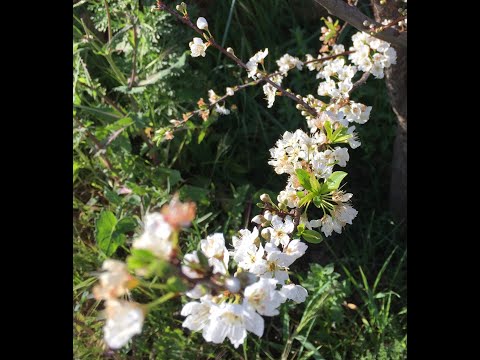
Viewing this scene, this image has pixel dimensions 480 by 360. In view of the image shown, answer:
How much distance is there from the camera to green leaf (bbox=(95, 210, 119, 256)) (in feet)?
5.68

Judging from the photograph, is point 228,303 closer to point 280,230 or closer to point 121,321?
point 121,321

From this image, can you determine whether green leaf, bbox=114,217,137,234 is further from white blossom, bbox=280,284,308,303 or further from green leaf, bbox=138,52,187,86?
white blossom, bbox=280,284,308,303

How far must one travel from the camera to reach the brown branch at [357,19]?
1.31 m

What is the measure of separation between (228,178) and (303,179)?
106 centimetres

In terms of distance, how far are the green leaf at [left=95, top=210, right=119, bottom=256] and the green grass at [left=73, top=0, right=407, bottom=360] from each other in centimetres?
8

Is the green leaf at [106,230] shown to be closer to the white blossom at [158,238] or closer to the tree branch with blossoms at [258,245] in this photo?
the tree branch with blossoms at [258,245]

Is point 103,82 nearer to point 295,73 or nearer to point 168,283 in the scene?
point 295,73

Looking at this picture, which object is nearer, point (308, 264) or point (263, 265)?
point (263, 265)

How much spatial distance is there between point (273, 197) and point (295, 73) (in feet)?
1.99

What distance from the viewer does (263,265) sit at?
1.00m

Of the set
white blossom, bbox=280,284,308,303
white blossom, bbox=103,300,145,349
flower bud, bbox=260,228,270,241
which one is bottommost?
white blossom, bbox=280,284,308,303

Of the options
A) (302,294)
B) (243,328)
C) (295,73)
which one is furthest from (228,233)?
(243,328)

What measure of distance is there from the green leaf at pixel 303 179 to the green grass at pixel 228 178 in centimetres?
75

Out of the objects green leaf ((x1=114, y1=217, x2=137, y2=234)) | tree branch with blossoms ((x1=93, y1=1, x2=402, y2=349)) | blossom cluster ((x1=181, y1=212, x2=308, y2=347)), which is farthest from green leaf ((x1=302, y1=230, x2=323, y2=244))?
green leaf ((x1=114, y1=217, x2=137, y2=234))
